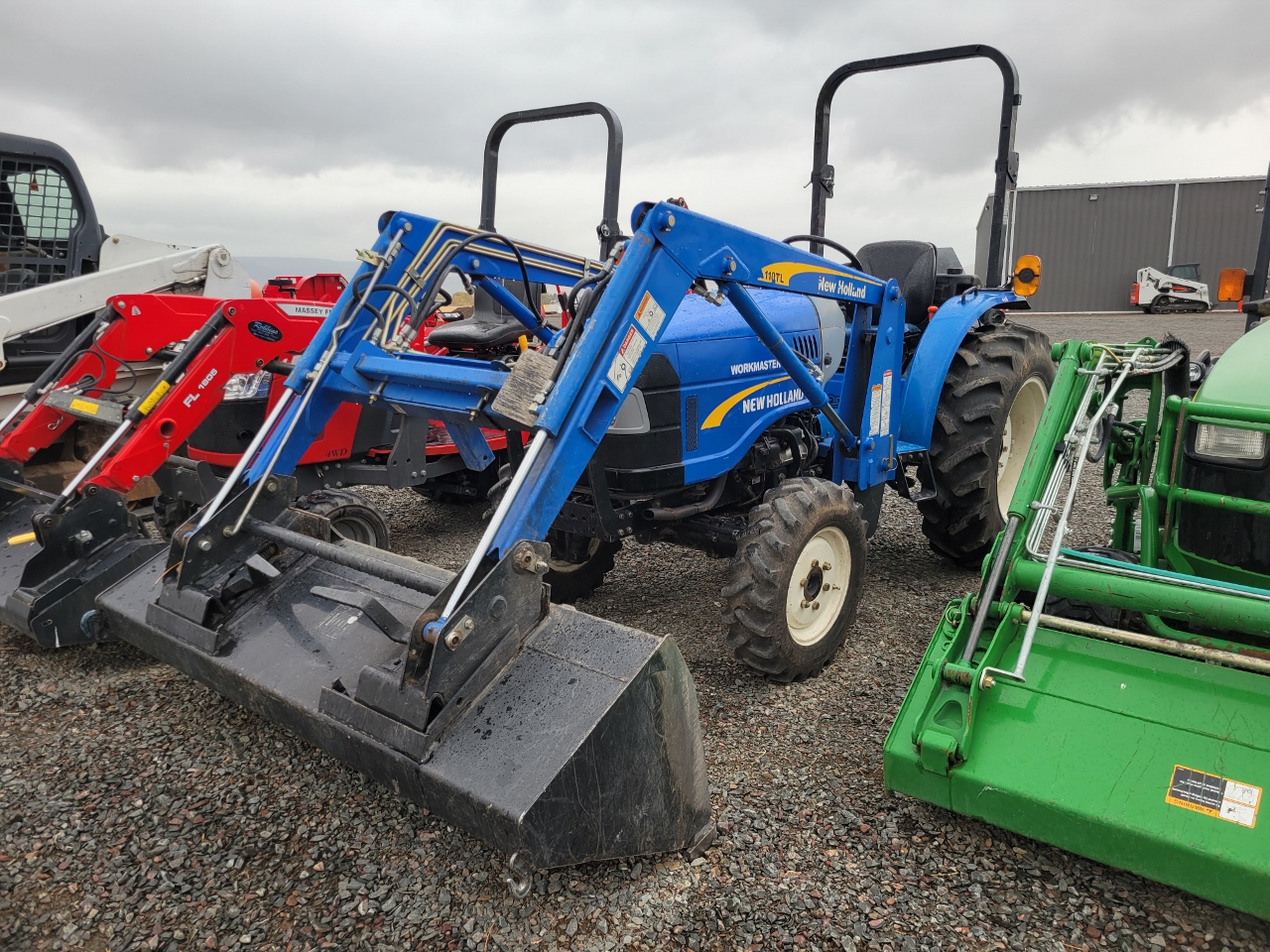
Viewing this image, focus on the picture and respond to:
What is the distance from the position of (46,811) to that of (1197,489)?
3601 millimetres

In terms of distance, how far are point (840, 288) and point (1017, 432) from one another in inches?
76.9

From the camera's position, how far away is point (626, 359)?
2.53m

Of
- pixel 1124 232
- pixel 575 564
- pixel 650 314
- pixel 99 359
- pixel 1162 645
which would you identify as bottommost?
pixel 575 564

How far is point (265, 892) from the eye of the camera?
225cm

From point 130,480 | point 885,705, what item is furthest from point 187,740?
point 885,705

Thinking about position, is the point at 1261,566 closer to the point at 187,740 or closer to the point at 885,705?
the point at 885,705

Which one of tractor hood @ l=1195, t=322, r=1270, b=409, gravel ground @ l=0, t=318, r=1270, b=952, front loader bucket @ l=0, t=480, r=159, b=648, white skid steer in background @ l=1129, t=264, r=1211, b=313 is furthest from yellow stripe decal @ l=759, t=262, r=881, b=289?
white skid steer in background @ l=1129, t=264, r=1211, b=313

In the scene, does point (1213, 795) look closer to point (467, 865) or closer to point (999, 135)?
point (467, 865)

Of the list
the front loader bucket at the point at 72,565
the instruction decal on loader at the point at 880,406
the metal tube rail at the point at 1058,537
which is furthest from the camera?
the instruction decal on loader at the point at 880,406

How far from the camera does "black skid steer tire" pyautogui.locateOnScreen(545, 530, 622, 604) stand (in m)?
Answer: 4.17

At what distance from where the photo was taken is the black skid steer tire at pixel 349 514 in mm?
4191

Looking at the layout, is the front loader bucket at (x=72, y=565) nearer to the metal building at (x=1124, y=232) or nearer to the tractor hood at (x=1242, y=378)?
the tractor hood at (x=1242, y=378)

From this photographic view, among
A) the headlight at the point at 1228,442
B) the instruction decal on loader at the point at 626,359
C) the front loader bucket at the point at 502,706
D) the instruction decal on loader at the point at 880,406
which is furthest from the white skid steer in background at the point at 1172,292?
the front loader bucket at the point at 502,706

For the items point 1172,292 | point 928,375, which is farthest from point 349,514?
point 1172,292
